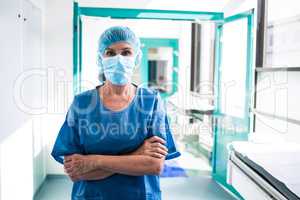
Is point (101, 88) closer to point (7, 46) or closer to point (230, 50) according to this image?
point (7, 46)

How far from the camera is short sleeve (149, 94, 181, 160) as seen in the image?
4.36ft

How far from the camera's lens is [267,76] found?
9.07ft

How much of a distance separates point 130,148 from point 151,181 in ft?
0.59

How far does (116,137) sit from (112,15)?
2.33m

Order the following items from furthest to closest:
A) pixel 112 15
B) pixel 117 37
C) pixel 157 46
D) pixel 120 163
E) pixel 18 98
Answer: pixel 157 46 < pixel 112 15 < pixel 18 98 < pixel 117 37 < pixel 120 163

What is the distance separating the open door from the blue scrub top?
194cm

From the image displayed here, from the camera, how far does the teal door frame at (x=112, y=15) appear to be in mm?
3326

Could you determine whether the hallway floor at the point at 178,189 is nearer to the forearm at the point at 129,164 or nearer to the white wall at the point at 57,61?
the white wall at the point at 57,61

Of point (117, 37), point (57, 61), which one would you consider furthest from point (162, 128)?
point (57, 61)

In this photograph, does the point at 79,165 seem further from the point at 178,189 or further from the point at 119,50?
the point at 178,189

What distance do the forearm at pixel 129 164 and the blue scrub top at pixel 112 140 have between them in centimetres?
6

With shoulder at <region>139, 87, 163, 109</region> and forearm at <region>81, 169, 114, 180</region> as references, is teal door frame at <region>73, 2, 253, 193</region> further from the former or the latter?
forearm at <region>81, 169, 114, 180</region>

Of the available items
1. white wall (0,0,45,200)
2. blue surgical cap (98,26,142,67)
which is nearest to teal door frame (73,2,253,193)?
white wall (0,0,45,200)

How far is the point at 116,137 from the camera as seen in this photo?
1271 millimetres
